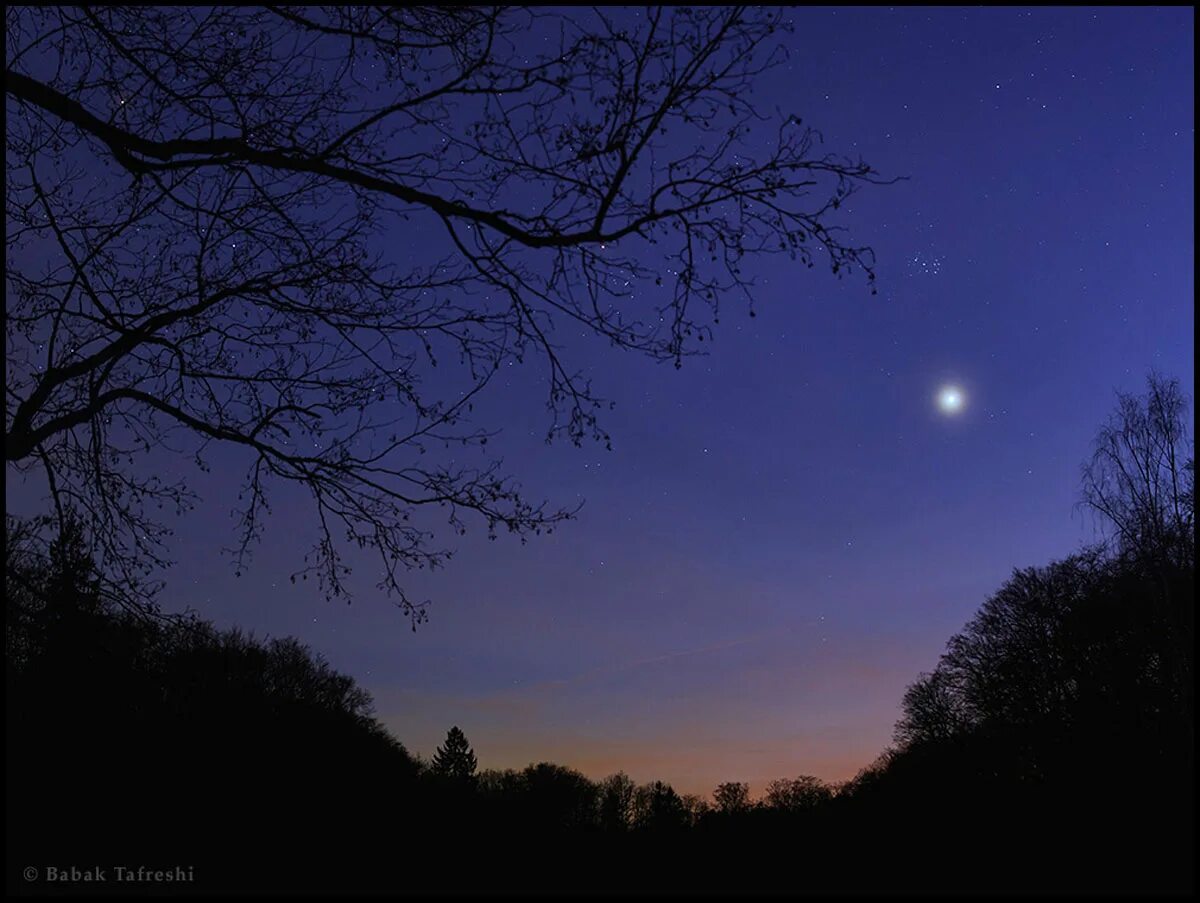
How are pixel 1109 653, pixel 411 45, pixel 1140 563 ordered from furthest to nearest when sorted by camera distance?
pixel 1109 653 < pixel 1140 563 < pixel 411 45

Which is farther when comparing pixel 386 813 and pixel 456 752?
pixel 456 752

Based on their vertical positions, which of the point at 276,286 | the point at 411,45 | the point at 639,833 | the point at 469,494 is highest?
the point at 411,45

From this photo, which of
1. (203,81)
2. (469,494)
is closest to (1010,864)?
(469,494)

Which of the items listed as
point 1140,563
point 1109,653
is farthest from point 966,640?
point 1140,563

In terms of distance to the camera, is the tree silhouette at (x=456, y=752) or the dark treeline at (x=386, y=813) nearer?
the dark treeline at (x=386, y=813)

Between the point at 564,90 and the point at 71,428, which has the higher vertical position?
the point at 564,90

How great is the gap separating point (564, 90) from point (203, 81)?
8.77 feet

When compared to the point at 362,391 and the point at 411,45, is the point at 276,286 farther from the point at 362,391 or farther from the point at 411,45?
the point at 411,45

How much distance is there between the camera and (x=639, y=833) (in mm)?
3885

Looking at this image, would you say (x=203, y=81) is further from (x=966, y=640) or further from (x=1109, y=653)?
(x=966, y=640)

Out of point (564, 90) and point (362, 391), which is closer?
point (564, 90)

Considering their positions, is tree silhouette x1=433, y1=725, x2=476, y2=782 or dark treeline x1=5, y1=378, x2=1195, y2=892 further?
tree silhouette x1=433, y1=725, x2=476, y2=782

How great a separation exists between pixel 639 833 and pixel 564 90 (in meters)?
4.17

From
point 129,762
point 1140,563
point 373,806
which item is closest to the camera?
point 373,806
